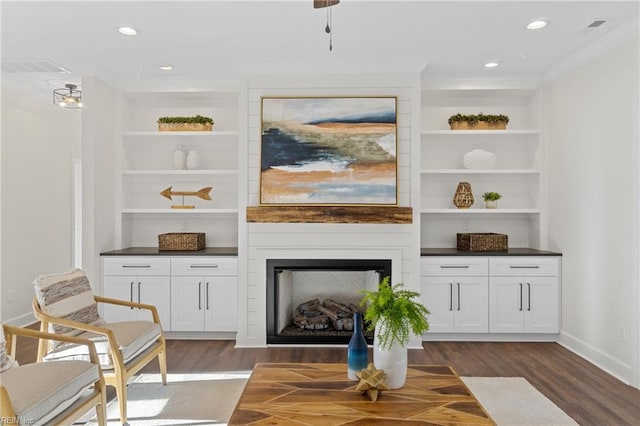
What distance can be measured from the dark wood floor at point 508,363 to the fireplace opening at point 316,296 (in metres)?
0.17

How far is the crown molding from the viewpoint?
3408 millimetres

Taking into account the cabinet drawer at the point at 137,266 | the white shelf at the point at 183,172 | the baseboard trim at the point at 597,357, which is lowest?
the baseboard trim at the point at 597,357

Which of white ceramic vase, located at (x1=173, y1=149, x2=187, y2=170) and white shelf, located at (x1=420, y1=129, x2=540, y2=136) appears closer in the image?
white shelf, located at (x1=420, y1=129, x2=540, y2=136)

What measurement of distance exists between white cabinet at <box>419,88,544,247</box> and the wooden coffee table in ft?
8.96

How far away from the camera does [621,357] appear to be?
3.54m

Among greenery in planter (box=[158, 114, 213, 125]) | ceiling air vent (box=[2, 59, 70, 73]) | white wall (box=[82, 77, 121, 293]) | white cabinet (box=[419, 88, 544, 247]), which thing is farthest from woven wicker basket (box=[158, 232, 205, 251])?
white cabinet (box=[419, 88, 544, 247])

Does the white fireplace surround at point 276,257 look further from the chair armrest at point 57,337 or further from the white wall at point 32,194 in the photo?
the white wall at point 32,194

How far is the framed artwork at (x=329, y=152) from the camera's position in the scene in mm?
4332

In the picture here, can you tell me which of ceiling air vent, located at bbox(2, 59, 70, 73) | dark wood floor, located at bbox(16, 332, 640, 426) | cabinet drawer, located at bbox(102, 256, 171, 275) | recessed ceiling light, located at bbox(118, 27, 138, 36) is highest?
recessed ceiling light, located at bbox(118, 27, 138, 36)

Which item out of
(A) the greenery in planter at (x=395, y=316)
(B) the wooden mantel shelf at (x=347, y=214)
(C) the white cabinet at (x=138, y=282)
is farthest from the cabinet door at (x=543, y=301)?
(C) the white cabinet at (x=138, y=282)

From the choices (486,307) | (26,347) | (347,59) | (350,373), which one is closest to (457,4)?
(347,59)

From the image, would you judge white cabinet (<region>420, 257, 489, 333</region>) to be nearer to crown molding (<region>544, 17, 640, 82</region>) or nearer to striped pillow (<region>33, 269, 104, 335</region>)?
crown molding (<region>544, 17, 640, 82</region>)

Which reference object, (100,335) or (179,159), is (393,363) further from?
(179,159)

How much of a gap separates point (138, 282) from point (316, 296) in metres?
1.83
